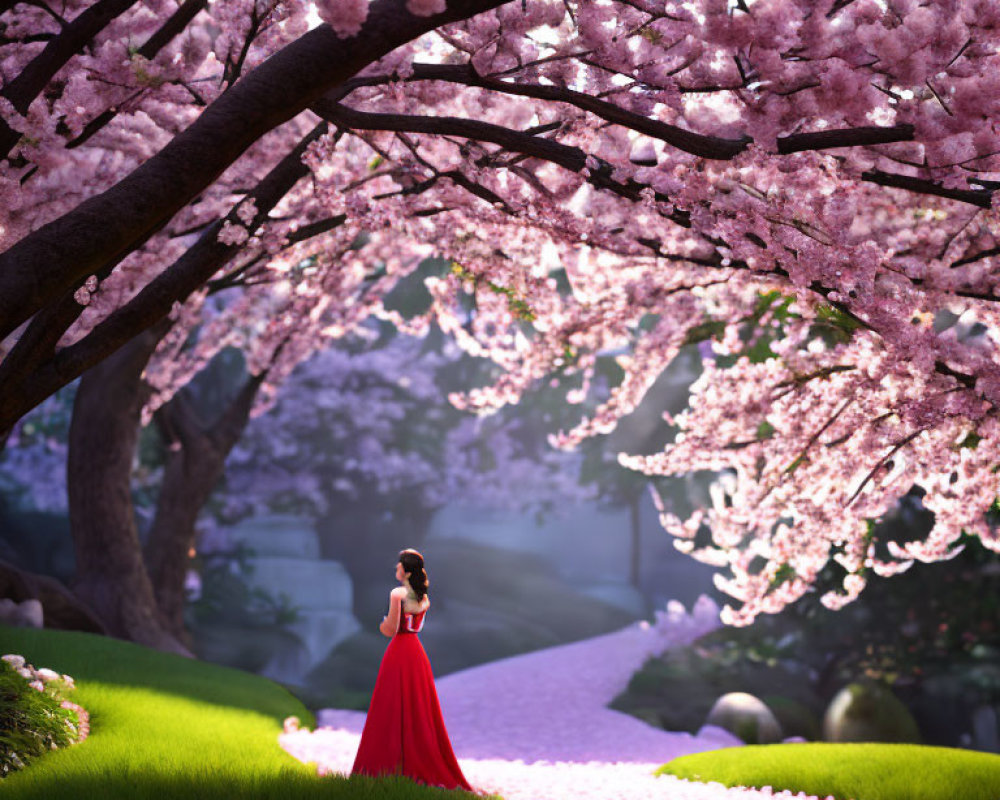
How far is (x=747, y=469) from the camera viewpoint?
30.2 ft

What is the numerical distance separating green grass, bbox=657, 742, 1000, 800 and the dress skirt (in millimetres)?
3159

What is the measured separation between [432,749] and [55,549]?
14236 mm

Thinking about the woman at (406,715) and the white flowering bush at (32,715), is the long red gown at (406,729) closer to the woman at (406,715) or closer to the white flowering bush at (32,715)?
the woman at (406,715)

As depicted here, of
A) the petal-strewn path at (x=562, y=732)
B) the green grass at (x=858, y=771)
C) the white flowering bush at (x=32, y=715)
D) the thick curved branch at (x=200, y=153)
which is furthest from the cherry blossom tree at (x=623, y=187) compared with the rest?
the white flowering bush at (x=32, y=715)

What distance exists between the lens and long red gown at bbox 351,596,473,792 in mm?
7219

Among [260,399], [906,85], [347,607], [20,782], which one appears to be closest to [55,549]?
[260,399]

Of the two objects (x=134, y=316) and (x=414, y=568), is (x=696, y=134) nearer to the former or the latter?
(x=134, y=316)

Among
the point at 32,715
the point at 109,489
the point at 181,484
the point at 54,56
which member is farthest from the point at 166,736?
the point at 181,484

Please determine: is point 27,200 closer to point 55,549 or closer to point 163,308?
point 163,308

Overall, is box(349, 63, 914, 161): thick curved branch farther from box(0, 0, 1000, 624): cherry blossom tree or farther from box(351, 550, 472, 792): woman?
box(351, 550, 472, 792): woman

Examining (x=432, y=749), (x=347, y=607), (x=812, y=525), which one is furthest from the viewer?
(x=347, y=607)

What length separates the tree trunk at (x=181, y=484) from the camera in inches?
545

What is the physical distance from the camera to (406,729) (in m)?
7.27

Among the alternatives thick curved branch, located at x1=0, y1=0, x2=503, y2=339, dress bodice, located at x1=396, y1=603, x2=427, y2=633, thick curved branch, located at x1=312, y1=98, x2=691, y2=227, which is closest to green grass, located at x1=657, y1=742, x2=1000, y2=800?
dress bodice, located at x1=396, y1=603, x2=427, y2=633
